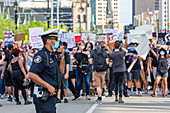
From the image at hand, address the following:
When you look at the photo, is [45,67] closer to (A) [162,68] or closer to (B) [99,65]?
(B) [99,65]

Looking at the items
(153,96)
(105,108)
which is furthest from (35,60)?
(153,96)

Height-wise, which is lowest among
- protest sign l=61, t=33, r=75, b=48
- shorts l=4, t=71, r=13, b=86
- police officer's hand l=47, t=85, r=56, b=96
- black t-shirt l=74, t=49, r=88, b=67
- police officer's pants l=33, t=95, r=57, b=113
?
shorts l=4, t=71, r=13, b=86

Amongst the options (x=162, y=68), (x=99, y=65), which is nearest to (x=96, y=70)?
(x=99, y=65)

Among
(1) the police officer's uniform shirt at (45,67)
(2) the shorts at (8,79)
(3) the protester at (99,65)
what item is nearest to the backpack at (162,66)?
(3) the protester at (99,65)

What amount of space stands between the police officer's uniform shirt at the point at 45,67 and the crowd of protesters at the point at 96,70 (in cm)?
561

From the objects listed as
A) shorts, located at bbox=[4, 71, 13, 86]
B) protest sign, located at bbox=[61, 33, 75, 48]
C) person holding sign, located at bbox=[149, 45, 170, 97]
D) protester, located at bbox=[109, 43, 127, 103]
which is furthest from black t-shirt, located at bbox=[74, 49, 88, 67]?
protest sign, located at bbox=[61, 33, 75, 48]

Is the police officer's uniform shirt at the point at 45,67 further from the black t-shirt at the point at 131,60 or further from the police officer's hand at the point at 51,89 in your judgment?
the black t-shirt at the point at 131,60

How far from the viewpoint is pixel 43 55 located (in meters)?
7.64

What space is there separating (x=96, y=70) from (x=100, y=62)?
0.30m

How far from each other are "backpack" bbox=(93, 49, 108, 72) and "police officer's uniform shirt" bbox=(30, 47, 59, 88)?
8169mm

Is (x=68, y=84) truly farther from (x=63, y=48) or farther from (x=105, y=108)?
(x=105, y=108)

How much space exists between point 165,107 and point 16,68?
465 cm

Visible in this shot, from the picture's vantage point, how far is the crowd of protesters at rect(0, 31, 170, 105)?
15031mm

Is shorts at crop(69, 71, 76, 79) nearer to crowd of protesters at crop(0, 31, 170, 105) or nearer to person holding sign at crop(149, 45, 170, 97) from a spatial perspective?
crowd of protesters at crop(0, 31, 170, 105)
